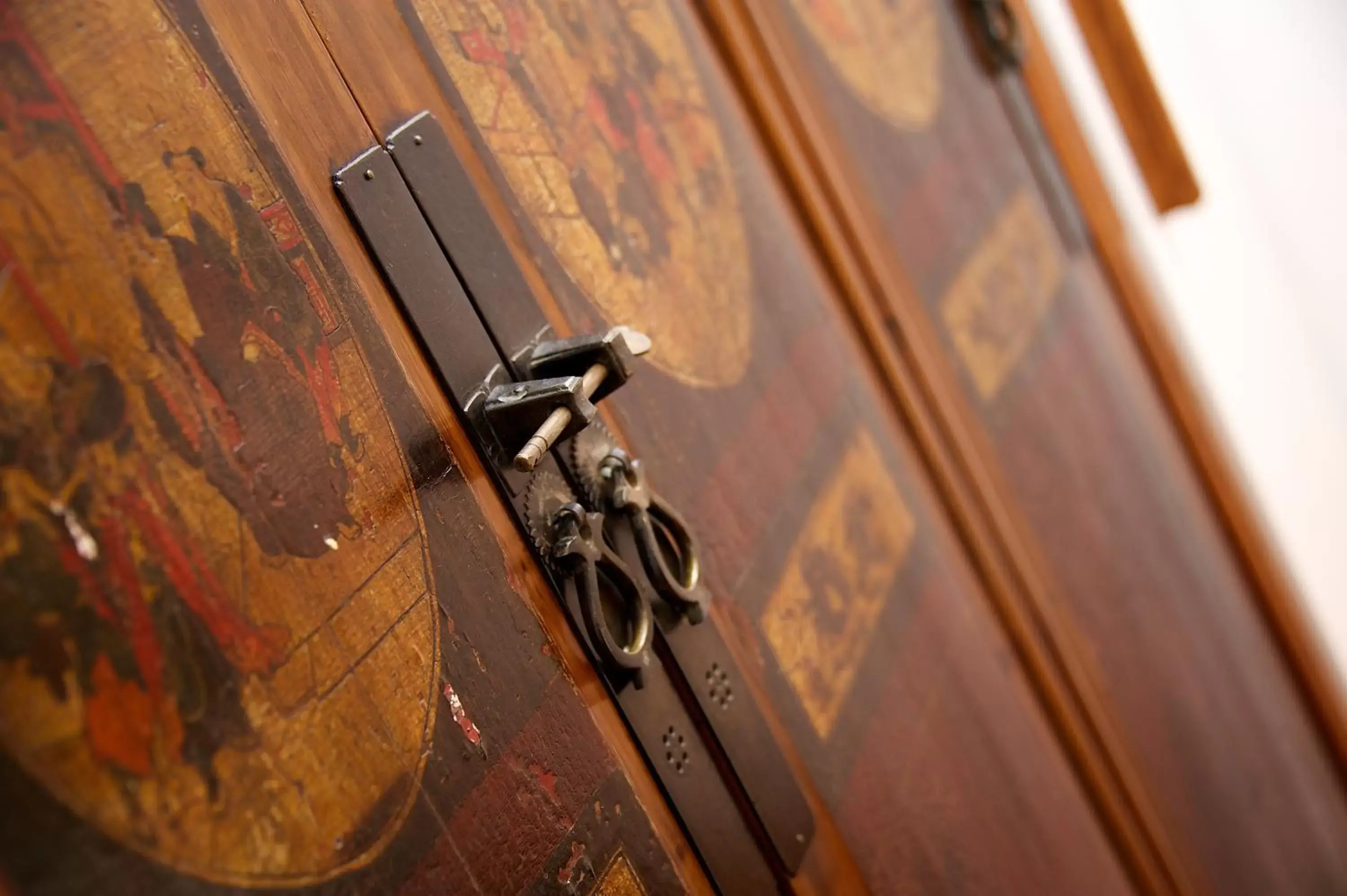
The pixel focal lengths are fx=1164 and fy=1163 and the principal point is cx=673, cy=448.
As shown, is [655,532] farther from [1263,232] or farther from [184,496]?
[1263,232]

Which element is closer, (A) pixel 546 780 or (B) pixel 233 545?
(B) pixel 233 545

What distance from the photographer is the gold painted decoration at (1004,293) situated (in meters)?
1.61

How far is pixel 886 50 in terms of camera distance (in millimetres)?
1589

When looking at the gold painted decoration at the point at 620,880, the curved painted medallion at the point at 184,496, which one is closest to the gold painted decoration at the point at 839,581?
the gold painted decoration at the point at 620,880

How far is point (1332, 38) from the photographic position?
2.81 metres

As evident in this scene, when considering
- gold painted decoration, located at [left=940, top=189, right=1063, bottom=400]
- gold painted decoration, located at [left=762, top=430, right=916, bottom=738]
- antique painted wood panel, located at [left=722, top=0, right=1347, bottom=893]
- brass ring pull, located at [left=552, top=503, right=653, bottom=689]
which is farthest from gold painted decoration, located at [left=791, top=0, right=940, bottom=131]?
brass ring pull, located at [left=552, top=503, right=653, bottom=689]

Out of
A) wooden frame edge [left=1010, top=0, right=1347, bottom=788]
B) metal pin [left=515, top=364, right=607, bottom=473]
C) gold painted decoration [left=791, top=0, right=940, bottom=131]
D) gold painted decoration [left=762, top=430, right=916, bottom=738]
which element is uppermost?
gold painted decoration [left=791, top=0, right=940, bottom=131]

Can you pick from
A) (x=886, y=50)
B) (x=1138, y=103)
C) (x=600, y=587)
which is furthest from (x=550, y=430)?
(x=1138, y=103)

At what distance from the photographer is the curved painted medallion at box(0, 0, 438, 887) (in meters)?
0.56

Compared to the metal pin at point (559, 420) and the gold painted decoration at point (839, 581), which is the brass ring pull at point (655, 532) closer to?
the metal pin at point (559, 420)

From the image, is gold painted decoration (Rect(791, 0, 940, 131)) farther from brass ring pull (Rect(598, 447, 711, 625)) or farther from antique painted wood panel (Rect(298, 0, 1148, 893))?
brass ring pull (Rect(598, 447, 711, 625))

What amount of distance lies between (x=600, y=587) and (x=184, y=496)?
1.14 ft

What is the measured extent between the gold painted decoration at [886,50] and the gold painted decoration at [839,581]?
1.65 ft

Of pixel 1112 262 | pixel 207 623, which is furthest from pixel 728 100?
pixel 1112 262
